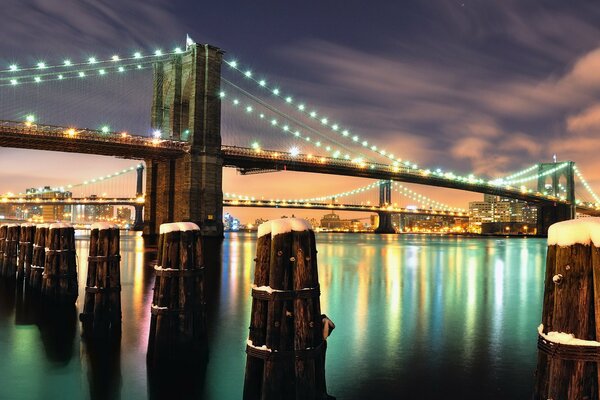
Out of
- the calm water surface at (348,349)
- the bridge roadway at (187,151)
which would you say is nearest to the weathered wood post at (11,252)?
the calm water surface at (348,349)

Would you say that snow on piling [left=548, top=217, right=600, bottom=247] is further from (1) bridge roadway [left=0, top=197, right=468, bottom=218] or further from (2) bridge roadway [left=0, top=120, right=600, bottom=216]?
(1) bridge roadway [left=0, top=197, right=468, bottom=218]

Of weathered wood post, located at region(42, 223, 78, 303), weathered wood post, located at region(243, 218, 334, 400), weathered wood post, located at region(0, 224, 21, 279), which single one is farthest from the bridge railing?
weathered wood post, located at region(243, 218, 334, 400)

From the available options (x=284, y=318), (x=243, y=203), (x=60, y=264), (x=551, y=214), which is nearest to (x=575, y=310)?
(x=284, y=318)

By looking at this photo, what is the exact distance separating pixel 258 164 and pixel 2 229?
40.1 metres

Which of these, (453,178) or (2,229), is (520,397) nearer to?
(2,229)

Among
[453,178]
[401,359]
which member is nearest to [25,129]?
[401,359]

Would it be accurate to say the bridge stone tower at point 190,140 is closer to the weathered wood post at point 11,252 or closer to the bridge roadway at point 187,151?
the bridge roadway at point 187,151

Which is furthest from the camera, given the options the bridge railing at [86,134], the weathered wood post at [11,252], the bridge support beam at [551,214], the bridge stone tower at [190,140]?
the bridge support beam at [551,214]

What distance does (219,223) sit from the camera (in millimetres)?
50094

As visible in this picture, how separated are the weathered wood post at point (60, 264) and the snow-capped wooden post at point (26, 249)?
3837 millimetres

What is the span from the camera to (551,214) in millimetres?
94188

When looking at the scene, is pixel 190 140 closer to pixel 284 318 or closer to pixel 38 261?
pixel 38 261

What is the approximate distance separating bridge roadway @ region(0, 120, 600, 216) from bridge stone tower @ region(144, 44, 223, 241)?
201 cm

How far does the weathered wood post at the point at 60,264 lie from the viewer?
34.0 feet
